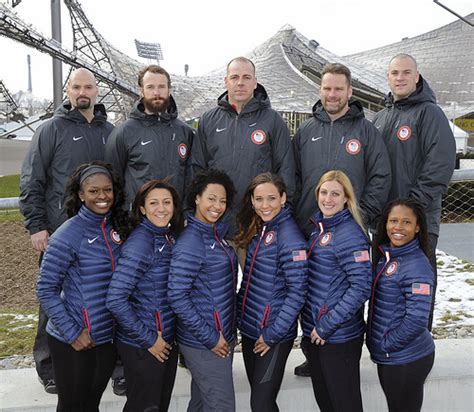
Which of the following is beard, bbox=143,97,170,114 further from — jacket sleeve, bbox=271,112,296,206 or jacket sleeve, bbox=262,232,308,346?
jacket sleeve, bbox=262,232,308,346

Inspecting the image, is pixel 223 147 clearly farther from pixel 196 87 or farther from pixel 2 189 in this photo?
pixel 196 87

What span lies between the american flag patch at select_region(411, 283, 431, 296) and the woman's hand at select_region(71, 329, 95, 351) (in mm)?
1580

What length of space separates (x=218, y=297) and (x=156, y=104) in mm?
1379

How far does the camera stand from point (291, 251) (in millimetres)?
2570

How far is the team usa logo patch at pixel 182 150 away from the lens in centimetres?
336

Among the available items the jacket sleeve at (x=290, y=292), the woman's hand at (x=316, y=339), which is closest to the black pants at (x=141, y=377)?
the jacket sleeve at (x=290, y=292)

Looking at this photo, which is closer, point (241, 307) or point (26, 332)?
point (241, 307)

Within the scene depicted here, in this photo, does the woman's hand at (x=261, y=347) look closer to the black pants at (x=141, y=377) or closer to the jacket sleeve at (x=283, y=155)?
the black pants at (x=141, y=377)

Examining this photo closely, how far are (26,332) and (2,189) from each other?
8.51m

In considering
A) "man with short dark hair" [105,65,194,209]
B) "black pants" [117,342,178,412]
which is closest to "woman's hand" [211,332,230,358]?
"black pants" [117,342,178,412]

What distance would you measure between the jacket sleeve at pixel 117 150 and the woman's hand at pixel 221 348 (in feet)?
4.27

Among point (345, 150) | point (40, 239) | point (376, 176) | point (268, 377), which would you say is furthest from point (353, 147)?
point (40, 239)

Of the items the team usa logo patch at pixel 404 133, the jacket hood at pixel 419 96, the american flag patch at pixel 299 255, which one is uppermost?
the jacket hood at pixel 419 96

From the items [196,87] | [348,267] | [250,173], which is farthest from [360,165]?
[196,87]
